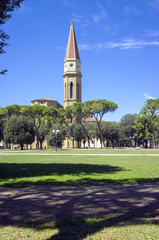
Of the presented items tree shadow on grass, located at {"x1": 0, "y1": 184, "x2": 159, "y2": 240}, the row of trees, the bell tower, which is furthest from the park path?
the bell tower

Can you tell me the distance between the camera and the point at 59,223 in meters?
4.15

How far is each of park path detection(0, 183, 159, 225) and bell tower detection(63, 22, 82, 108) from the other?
3774 inches

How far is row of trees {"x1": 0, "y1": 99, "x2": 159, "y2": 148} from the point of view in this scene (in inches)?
2007

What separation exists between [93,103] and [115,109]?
5.56 meters

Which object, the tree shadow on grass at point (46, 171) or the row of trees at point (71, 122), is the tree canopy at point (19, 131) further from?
the tree shadow on grass at point (46, 171)

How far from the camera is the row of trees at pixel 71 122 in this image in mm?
50969

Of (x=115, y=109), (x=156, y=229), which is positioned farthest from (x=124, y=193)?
(x=115, y=109)

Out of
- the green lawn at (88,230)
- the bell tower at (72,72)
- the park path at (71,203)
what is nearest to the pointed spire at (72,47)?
the bell tower at (72,72)

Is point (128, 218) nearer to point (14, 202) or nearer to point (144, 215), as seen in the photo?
point (144, 215)

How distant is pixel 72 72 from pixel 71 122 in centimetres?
4233

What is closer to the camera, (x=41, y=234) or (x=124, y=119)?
(x=41, y=234)

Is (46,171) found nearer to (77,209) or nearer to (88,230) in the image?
(77,209)

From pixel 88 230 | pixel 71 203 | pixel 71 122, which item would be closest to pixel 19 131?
pixel 71 122

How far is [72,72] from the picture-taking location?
4085 inches
